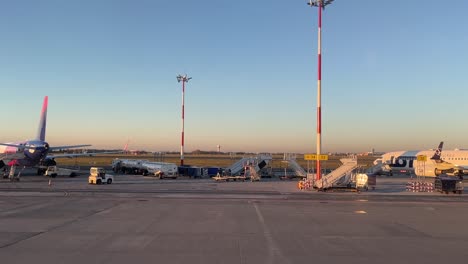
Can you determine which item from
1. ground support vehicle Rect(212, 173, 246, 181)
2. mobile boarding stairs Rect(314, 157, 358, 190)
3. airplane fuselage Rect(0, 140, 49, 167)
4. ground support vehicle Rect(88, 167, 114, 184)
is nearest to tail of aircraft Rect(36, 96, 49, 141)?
airplane fuselage Rect(0, 140, 49, 167)

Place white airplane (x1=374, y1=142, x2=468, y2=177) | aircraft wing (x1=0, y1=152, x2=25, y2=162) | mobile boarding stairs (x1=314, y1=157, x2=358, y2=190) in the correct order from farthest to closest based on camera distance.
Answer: white airplane (x1=374, y1=142, x2=468, y2=177) < aircraft wing (x1=0, y1=152, x2=25, y2=162) < mobile boarding stairs (x1=314, y1=157, x2=358, y2=190)

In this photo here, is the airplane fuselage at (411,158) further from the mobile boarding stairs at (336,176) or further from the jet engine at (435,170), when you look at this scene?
the mobile boarding stairs at (336,176)

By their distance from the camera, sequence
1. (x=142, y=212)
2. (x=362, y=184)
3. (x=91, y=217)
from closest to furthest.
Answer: (x=91, y=217) → (x=142, y=212) → (x=362, y=184)

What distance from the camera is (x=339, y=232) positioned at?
1755cm

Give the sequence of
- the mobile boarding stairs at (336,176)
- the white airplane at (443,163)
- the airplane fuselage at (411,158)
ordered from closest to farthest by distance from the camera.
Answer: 1. the mobile boarding stairs at (336,176)
2. the white airplane at (443,163)
3. the airplane fuselage at (411,158)

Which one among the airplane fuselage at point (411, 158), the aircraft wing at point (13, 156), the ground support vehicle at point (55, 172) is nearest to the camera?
the aircraft wing at point (13, 156)

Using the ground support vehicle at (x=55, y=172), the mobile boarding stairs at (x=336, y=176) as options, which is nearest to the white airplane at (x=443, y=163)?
the mobile boarding stairs at (x=336, y=176)

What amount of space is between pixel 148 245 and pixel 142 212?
29.8 feet

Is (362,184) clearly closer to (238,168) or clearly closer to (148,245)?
(238,168)

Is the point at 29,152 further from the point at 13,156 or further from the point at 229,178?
the point at 229,178

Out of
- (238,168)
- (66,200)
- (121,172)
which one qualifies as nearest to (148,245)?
(66,200)

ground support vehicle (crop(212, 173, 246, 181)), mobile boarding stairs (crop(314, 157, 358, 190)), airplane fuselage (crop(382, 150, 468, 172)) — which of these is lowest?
ground support vehicle (crop(212, 173, 246, 181))

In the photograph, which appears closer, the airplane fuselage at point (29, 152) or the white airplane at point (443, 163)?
the airplane fuselage at point (29, 152)

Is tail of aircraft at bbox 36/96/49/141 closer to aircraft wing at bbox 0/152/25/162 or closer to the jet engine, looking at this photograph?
aircraft wing at bbox 0/152/25/162
